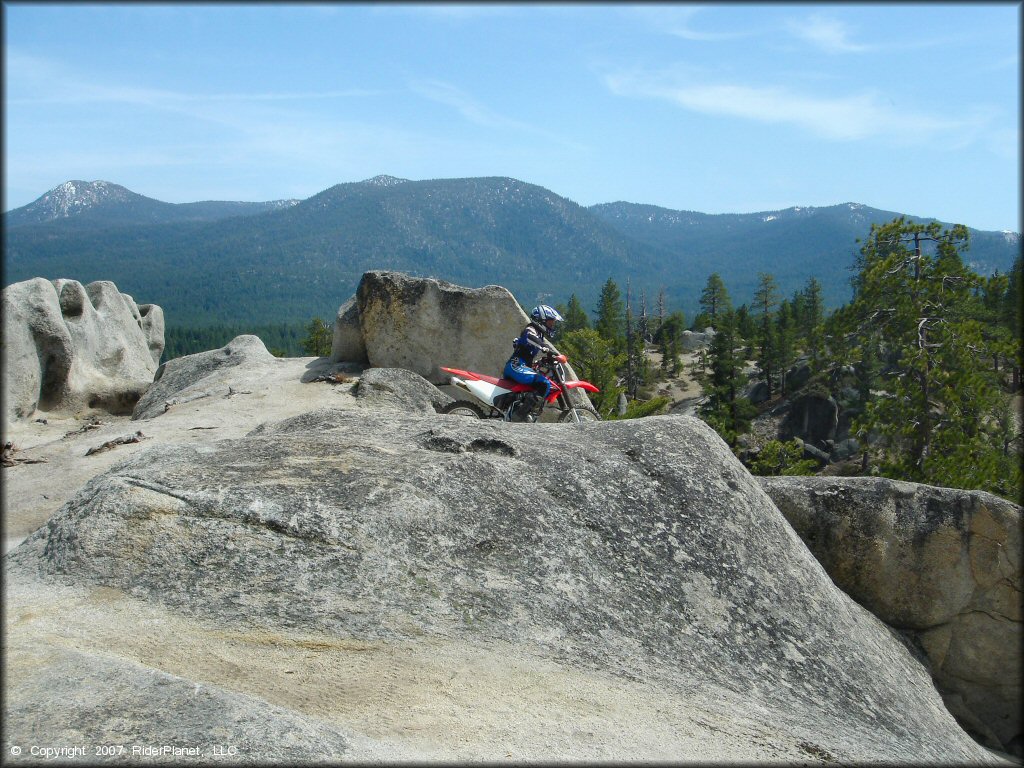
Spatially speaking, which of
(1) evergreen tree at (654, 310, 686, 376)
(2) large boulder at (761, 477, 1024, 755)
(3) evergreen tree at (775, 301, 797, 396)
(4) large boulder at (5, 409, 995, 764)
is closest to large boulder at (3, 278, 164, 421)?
(4) large boulder at (5, 409, 995, 764)

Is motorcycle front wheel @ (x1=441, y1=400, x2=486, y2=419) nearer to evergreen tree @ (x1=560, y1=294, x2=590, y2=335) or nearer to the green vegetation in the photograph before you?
evergreen tree @ (x1=560, y1=294, x2=590, y2=335)

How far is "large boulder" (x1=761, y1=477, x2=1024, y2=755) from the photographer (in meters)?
11.6

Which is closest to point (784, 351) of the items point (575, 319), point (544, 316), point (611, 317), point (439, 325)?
point (611, 317)

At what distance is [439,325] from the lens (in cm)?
2419

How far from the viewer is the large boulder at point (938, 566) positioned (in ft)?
37.9

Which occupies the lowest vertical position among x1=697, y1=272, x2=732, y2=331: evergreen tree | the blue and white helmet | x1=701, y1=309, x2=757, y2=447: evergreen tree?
x1=701, y1=309, x2=757, y2=447: evergreen tree

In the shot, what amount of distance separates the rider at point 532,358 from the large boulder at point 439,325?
27.2ft

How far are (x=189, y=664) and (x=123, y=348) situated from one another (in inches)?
1101

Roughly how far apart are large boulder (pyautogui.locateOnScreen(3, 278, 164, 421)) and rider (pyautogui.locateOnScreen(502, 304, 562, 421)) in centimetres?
1490

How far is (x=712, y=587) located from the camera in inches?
314

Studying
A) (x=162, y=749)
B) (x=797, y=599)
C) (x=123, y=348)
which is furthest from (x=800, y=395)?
(x=162, y=749)

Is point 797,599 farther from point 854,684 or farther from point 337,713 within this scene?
Answer: point 337,713

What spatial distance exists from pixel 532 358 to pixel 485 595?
8.84m

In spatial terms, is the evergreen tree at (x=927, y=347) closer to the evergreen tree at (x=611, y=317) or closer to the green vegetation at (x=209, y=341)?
Answer: the evergreen tree at (x=611, y=317)
